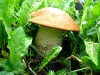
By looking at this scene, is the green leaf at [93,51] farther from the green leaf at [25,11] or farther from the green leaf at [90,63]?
the green leaf at [25,11]

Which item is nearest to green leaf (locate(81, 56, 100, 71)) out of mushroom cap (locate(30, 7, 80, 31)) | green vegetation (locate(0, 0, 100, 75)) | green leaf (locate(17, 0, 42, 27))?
green vegetation (locate(0, 0, 100, 75))

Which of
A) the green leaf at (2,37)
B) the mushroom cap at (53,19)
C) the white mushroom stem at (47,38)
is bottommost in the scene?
the white mushroom stem at (47,38)

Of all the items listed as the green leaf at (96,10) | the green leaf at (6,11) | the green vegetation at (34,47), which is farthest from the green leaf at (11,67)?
Answer: the green leaf at (96,10)

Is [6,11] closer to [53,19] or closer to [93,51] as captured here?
[53,19]

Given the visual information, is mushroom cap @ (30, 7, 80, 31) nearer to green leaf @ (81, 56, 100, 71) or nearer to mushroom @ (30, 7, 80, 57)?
mushroom @ (30, 7, 80, 57)

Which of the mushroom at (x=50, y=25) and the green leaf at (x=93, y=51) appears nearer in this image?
the green leaf at (x=93, y=51)
